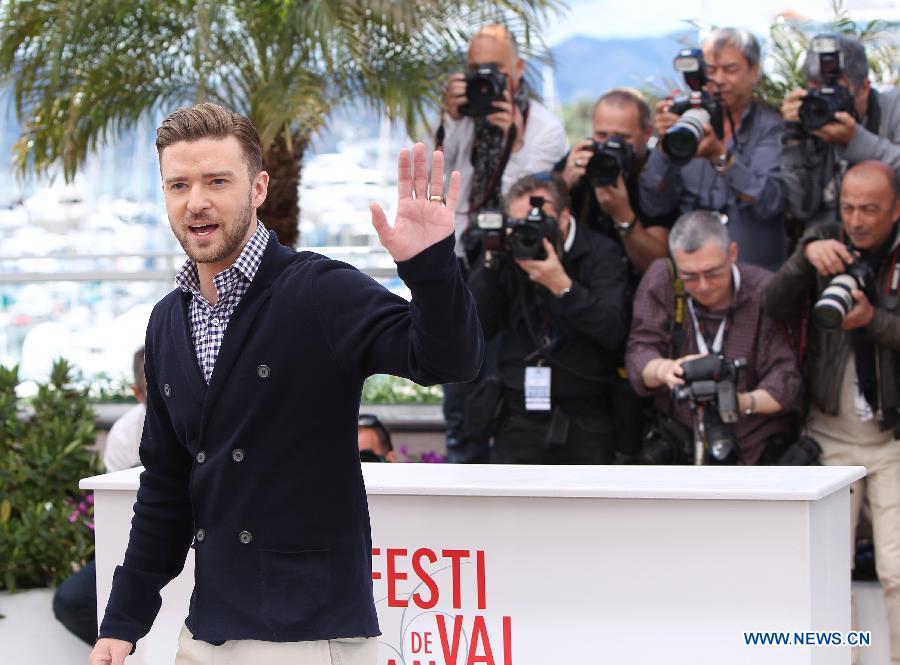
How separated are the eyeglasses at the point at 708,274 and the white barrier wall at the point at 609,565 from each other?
3.75 ft

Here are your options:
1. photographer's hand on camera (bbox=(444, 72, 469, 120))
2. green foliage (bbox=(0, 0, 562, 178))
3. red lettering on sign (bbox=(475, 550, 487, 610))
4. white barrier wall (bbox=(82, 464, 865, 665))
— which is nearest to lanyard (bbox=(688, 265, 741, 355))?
white barrier wall (bbox=(82, 464, 865, 665))

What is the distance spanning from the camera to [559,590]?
3.52 metres

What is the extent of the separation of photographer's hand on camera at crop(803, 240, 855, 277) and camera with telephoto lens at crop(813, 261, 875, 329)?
2cm

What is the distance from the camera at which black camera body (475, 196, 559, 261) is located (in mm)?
4875

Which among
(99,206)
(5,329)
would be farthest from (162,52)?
(99,206)

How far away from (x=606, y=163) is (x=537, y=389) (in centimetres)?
90

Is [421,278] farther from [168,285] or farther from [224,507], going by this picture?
[168,285]

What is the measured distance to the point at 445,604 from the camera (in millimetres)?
3605

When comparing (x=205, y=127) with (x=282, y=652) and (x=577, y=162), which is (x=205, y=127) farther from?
(x=577, y=162)

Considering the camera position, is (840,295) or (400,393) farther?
(400,393)

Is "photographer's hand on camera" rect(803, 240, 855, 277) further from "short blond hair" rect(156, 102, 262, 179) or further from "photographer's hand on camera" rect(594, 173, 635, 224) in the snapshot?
"short blond hair" rect(156, 102, 262, 179)

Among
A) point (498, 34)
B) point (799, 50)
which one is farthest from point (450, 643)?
point (799, 50)

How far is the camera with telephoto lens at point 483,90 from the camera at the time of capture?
5.45 metres

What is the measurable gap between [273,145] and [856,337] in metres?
3.70
